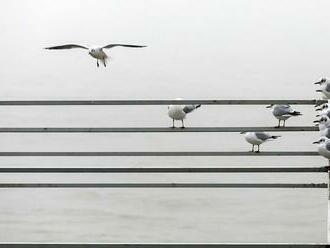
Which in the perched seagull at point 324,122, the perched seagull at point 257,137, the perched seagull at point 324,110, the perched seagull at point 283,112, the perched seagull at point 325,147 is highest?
the perched seagull at point 324,110

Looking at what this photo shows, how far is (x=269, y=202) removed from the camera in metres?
6.07

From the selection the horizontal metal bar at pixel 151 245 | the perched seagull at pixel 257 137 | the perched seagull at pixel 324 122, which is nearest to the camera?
the horizontal metal bar at pixel 151 245

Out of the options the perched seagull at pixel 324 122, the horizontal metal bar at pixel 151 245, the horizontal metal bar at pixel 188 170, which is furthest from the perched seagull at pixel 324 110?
the horizontal metal bar at pixel 151 245

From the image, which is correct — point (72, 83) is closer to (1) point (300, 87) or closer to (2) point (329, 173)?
(1) point (300, 87)

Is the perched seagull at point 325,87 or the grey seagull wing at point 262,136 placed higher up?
the perched seagull at point 325,87

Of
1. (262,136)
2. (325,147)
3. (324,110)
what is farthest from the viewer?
(262,136)

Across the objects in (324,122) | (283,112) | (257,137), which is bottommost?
(257,137)

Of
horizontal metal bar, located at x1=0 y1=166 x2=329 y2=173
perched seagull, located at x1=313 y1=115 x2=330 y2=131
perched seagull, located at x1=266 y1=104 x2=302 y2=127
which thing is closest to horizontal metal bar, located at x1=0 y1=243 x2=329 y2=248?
horizontal metal bar, located at x1=0 y1=166 x2=329 y2=173

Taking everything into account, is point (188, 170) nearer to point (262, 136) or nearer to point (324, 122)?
point (324, 122)

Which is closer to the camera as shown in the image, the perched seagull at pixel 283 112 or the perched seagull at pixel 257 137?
the perched seagull at pixel 283 112

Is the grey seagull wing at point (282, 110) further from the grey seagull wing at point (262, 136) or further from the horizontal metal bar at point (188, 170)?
the horizontal metal bar at point (188, 170)

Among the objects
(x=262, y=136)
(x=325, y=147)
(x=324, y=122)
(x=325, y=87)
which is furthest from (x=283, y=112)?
(x=325, y=147)

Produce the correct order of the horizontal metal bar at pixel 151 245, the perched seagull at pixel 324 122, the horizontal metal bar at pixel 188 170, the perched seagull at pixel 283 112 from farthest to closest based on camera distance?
the perched seagull at pixel 283 112, the perched seagull at pixel 324 122, the horizontal metal bar at pixel 188 170, the horizontal metal bar at pixel 151 245

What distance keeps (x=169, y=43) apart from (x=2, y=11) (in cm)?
537
